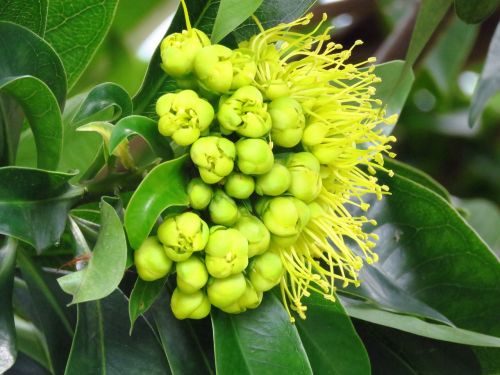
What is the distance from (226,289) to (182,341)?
147 mm

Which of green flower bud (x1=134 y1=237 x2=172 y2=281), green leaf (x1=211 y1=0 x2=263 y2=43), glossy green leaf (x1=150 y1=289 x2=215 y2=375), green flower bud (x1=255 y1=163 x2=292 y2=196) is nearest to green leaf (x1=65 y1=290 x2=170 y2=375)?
glossy green leaf (x1=150 y1=289 x2=215 y2=375)

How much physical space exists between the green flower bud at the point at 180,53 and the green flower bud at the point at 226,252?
0.61 feet

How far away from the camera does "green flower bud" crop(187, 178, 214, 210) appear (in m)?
0.86

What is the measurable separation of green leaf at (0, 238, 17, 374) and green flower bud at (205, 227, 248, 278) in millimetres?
256

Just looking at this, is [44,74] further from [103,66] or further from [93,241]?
[103,66]

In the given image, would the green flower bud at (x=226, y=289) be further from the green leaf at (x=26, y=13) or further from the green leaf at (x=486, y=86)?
the green leaf at (x=486, y=86)

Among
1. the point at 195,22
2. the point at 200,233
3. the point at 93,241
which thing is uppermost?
the point at 195,22

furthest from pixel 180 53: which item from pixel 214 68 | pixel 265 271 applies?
pixel 265 271

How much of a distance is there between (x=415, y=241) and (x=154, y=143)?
20.4 inches

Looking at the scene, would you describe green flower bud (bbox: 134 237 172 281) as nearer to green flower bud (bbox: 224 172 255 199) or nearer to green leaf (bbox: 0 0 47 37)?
green flower bud (bbox: 224 172 255 199)

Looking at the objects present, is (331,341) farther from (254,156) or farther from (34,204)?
(34,204)

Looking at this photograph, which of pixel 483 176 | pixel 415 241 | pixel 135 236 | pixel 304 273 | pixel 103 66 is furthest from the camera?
pixel 483 176

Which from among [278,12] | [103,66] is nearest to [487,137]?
[103,66]

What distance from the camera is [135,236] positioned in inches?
32.2
